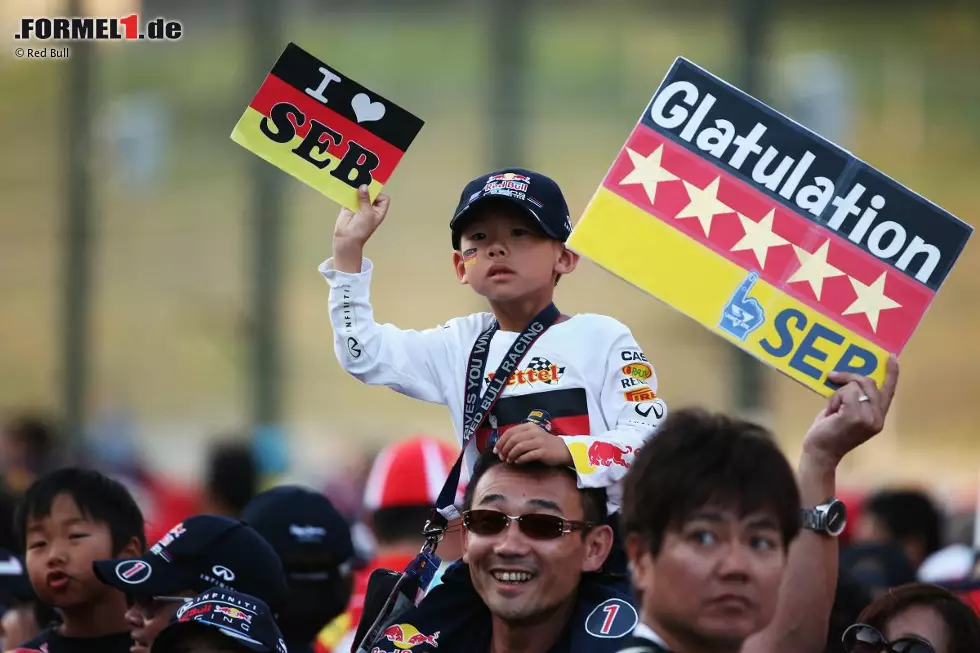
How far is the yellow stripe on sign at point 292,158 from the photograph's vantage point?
4.89 m

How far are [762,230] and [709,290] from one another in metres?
0.24

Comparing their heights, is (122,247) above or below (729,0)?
below

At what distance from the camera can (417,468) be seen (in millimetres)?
6898

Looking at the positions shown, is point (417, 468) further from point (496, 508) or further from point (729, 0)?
point (729, 0)

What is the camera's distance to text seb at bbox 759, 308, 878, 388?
4.46 metres

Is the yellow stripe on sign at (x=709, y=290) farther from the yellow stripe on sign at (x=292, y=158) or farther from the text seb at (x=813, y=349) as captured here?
the yellow stripe on sign at (x=292, y=158)

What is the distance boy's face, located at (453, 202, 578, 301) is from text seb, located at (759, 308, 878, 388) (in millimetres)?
766

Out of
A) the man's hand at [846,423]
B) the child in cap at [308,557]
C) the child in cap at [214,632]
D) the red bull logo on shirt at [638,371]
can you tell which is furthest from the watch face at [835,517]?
the child in cap at [308,557]

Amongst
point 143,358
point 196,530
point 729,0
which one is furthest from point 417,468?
point 143,358

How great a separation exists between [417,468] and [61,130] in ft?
67.8

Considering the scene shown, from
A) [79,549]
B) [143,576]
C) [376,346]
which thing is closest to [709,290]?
[376,346]

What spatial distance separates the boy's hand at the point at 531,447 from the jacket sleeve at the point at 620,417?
29 millimetres

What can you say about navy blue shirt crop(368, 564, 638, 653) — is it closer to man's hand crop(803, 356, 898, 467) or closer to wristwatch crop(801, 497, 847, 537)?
wristwatch crop(801, 497, 847, 537)

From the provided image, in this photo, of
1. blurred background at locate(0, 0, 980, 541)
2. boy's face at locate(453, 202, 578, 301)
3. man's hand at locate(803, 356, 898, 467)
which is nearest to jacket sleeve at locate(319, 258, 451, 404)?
boy's face at locate(453, 202, 578, 301)
